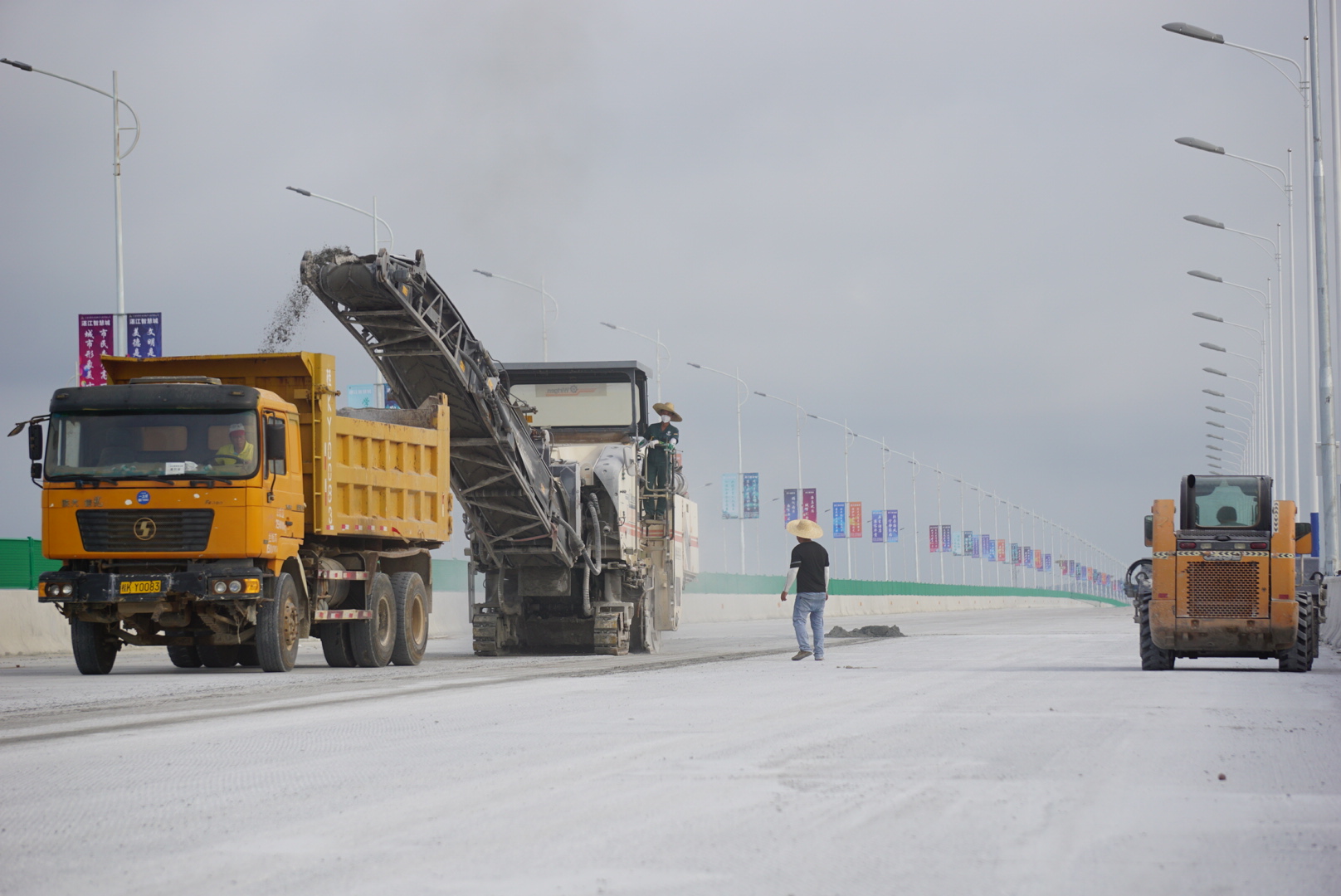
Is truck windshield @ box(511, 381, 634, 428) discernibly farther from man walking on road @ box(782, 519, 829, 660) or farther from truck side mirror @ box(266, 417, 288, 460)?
truck side mirror @ box(266, 417, 288, 460)

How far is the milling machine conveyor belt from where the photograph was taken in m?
19.9

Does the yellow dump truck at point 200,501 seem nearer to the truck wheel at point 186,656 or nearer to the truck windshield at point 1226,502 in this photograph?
the truck wheel at point 186,656

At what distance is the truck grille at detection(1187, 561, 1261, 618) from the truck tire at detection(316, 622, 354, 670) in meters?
10.2

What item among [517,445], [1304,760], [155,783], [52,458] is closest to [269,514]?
[52,458]

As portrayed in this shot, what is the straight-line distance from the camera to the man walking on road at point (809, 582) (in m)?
20.9

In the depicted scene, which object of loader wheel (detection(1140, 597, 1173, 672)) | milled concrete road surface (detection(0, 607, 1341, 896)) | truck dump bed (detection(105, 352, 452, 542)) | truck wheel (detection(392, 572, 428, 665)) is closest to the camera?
milled concrete road surface (detection(0, 607, 1341, 896))

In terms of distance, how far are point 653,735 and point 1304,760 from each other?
3793 millimetres

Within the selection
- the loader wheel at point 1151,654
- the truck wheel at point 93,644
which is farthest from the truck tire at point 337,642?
the loader wheel at point 1151,654

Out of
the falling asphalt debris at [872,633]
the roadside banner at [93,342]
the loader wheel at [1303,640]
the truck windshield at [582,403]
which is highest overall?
the roadside banner at [93,342]

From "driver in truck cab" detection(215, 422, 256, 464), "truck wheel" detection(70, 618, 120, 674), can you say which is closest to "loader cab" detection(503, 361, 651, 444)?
"driver in truck cab" detection(215, 422, 256, 464)

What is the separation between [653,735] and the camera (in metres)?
10.2

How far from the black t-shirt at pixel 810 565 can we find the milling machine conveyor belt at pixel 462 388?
3.40m

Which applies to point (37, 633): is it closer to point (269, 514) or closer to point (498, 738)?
point (269, 514)

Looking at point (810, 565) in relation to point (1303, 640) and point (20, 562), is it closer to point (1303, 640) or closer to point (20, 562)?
point (1303, 640)
